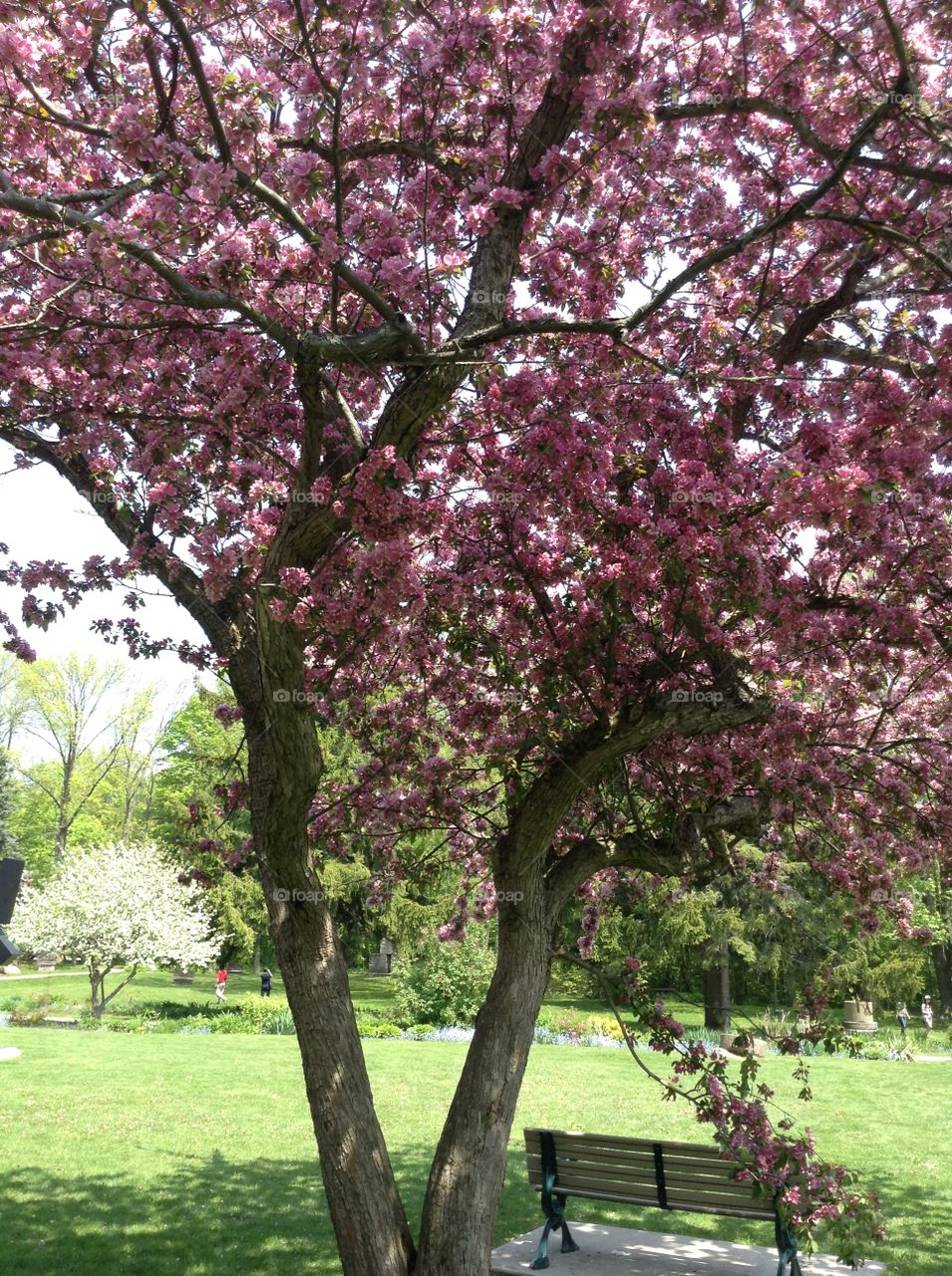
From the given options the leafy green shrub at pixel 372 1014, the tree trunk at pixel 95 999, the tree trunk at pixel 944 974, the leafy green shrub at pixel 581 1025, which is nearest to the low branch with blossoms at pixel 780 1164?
the leafy green shrub at pixel 581 1025

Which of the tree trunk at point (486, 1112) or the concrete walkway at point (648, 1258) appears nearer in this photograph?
the tree trunk at point (486, 1112)

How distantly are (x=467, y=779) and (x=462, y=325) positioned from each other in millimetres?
3170

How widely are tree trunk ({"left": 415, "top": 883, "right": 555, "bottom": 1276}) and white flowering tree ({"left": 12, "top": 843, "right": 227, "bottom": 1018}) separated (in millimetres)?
17507

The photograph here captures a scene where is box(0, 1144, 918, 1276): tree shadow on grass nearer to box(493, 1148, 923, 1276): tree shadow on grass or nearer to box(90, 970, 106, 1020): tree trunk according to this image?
box(493, 1148, 923, 1276): tree shadow on grass

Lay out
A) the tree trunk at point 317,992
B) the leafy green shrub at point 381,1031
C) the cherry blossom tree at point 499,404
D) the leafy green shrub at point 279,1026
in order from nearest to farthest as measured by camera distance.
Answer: the cherry blossom tree at point 499,404 < the tree trunk at point 317,992 < the leafy green shrub at point 381,1031 < the leafy green shrub at point 279,1026

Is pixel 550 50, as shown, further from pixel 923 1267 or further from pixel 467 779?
pixel 923 1267

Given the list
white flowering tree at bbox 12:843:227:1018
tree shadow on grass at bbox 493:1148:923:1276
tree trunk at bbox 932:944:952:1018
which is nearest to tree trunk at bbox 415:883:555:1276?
tree shadow on grass at bbox 493:1148:923:1276

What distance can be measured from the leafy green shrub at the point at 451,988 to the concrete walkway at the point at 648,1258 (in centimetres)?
1254

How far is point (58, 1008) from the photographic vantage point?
23.4 metres

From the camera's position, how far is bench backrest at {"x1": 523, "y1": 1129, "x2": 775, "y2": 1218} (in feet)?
22.1

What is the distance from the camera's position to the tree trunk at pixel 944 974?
31.5 meters

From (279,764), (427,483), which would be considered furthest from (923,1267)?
(427,483)

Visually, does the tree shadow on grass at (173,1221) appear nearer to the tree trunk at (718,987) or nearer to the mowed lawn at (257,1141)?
the mowed lawn at (257,1141)

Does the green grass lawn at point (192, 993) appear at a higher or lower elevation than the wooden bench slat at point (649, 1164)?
higher
